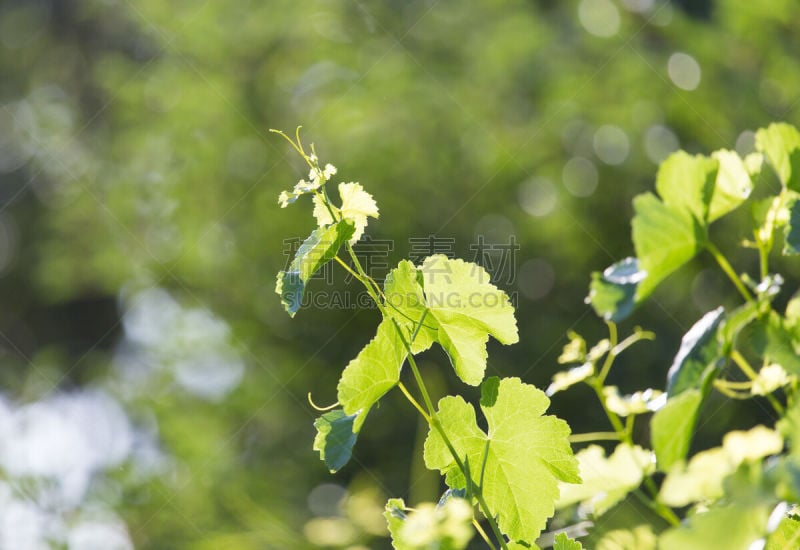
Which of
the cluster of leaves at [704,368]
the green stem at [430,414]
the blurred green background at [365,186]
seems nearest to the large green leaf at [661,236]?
the cluster of leaves at [704,368]

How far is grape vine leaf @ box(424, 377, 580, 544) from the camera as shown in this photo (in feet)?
1.77

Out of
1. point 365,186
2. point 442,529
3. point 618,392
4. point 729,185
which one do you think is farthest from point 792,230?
point 365,186

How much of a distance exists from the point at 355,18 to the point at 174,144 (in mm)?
918

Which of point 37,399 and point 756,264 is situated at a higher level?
point 37,399

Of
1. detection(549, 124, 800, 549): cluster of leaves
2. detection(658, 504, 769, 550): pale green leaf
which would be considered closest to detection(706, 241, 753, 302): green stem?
detection(549, 124, 800, 549): cluster of leaves

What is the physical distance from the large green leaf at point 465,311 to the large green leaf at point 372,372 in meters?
0.05

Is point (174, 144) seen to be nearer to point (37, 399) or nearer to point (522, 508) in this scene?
point (37, 399)

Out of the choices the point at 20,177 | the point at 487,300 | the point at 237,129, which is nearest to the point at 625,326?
the point at 237,129

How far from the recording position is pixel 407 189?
116 inches

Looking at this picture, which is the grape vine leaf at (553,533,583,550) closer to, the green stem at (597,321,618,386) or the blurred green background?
the green stem at (597,321,618,386)

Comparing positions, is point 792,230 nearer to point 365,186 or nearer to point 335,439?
point 335,439

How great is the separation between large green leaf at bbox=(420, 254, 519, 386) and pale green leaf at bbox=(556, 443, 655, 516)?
0.35ft

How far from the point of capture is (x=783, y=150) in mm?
440

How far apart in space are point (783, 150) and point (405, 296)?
9.5 inches
